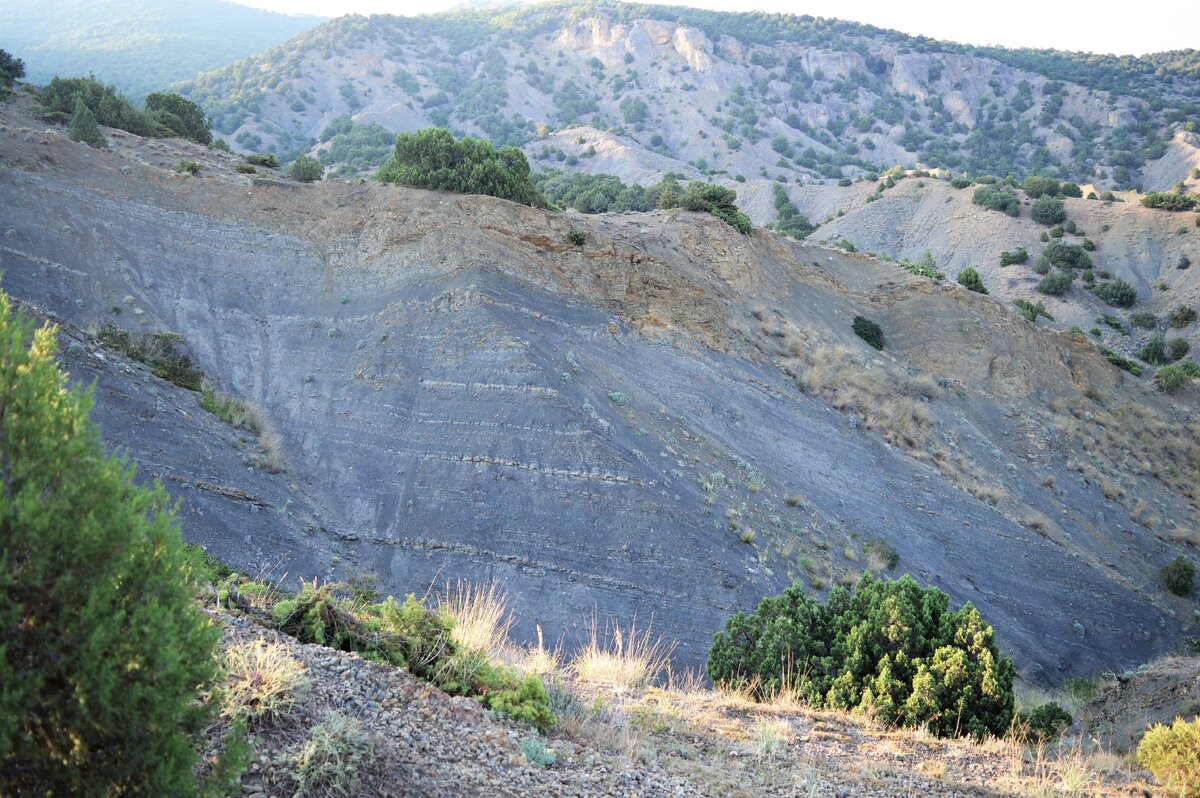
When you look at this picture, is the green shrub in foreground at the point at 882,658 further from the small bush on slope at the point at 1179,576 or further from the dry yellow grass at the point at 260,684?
the small bush on slope at the point at 1179,576

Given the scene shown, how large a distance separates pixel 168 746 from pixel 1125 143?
8958 cm

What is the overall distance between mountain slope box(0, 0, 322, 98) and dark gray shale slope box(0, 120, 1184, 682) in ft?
198

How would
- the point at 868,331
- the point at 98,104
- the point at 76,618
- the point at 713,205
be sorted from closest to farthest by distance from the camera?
the point at 76,618
the point at 98,104
the point at 868,331
the point at 713,205

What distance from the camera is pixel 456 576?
1204 cm

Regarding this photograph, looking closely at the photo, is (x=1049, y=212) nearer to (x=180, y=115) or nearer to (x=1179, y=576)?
(x=1179, y=576)

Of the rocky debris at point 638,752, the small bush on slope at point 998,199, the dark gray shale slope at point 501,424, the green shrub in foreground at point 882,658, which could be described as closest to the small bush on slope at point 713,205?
the dark gray shale slope at point 501,424

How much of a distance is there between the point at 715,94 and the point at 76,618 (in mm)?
89376

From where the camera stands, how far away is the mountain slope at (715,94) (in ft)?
228

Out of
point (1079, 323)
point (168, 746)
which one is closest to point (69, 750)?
point (168, 746)

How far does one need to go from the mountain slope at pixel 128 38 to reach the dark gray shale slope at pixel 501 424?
6021 centimetres

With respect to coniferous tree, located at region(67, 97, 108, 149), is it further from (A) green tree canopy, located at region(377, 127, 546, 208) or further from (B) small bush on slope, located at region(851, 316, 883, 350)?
(B) small bush on slope, located at region(851, 316, 883, 350)

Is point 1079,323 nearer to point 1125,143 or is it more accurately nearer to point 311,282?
point 311,282

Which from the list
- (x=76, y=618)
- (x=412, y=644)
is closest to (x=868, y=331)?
(x=412, y=644)

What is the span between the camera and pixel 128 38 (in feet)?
276
